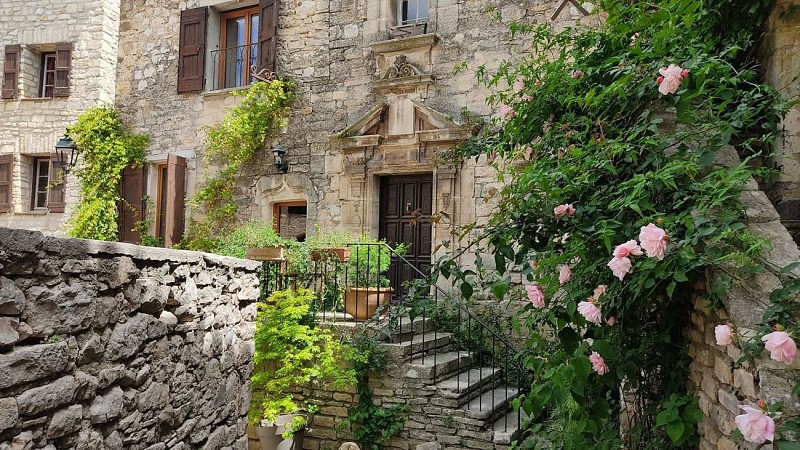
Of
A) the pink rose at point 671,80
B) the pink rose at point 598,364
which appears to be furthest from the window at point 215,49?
the pink rose at point 598,364

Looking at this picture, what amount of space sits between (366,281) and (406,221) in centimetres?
174

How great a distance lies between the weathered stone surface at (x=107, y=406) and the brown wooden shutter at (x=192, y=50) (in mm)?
7127

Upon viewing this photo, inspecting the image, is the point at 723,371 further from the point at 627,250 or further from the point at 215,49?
the point at 215,49

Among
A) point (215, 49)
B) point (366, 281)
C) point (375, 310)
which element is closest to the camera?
point (375, 310)

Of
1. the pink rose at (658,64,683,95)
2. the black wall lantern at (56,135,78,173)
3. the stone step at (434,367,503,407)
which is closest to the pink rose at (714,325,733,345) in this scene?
the pink rose at (658,64,683,95)

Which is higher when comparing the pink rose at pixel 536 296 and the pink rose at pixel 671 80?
the pink rose at pixel 671 80

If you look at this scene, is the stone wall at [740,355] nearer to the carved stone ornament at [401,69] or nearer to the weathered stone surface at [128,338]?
the weathered stone surface at [128,338]

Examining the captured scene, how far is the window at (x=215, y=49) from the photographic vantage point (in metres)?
9.02

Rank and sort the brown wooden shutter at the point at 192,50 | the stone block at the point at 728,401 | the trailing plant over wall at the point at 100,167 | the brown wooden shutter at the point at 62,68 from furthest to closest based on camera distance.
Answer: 1. the brown wooden shutter at the point at 62,68
2. the trailing plant over wall at the point at 100,167
3. the brown wooden shutter at the point at 192,50
4. the stone block at the point at 728,401

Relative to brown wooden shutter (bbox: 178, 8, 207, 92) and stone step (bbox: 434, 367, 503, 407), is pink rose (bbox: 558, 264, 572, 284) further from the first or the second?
brown wooden shutter (bbox: 178, 8, 207, 92)

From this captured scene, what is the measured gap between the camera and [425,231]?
756 centimetres

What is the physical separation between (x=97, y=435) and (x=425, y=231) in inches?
208

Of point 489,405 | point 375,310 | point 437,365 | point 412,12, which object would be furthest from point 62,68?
point 489,405

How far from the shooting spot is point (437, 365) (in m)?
5.48
